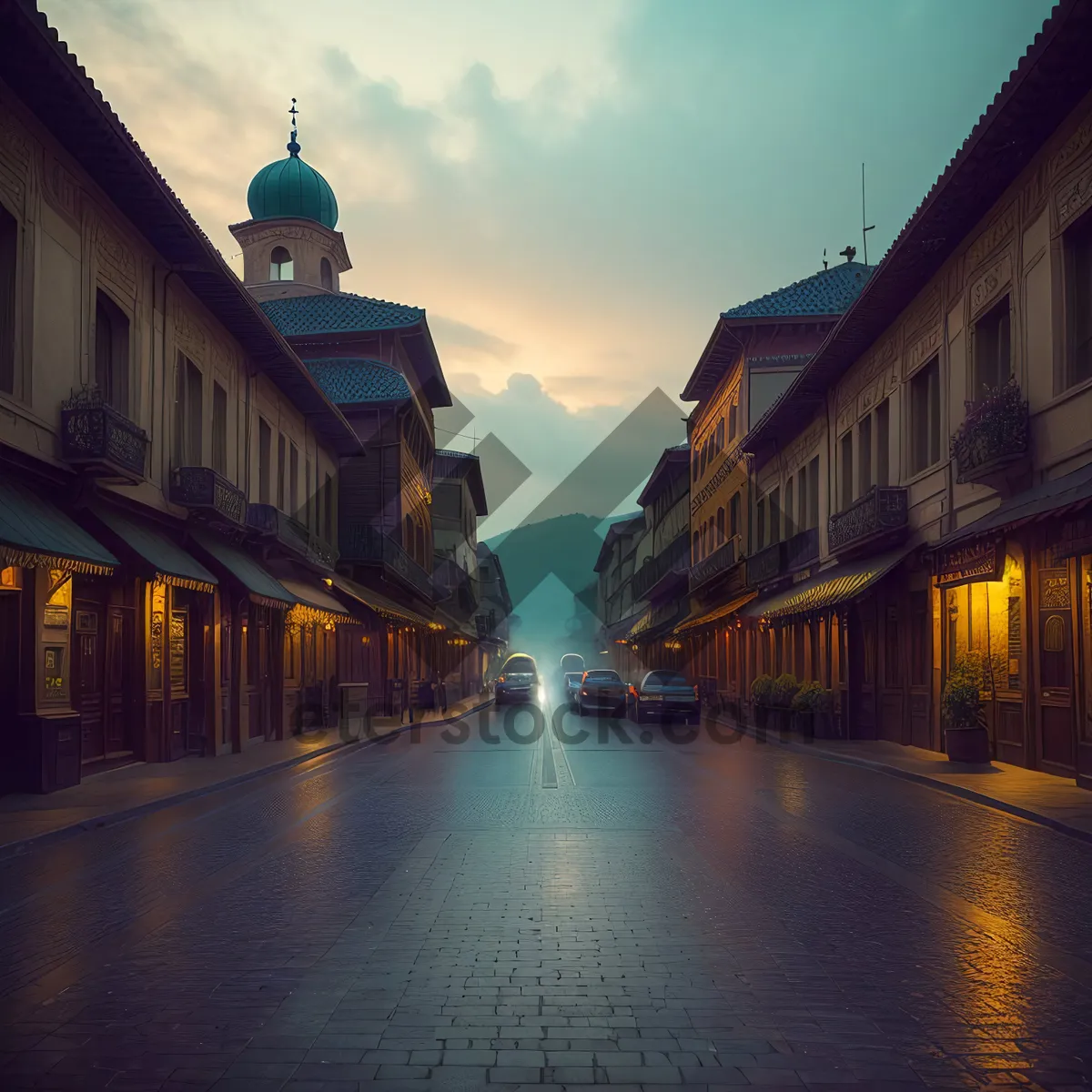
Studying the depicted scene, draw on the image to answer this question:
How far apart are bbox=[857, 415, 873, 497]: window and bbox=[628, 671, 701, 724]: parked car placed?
30.2 ft

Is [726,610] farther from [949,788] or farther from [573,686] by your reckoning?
[949,788]

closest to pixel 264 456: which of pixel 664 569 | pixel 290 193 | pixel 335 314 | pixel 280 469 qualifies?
pixel 280 469

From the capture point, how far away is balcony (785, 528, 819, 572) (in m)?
31.0

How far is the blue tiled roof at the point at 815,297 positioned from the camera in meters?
41.7

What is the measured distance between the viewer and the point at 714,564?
46.5 m

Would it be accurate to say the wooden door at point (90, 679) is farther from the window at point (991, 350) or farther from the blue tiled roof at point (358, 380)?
the blue tiled roof at point (358, 380)

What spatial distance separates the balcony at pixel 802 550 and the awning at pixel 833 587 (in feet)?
1.85

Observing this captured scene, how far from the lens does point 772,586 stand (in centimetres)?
3584

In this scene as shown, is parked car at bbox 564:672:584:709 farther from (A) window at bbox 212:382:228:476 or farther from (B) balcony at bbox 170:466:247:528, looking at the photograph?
(B) balcony at bbox 170:466:247:528

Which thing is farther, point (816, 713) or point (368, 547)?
point (368, 547)

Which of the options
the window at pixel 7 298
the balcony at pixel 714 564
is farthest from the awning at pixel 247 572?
the balcony at pixel 714 564

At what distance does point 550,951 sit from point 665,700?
27826mm

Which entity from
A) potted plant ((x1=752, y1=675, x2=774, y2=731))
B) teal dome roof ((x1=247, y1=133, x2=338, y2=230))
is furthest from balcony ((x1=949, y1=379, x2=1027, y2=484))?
teal dome roof ((x1=247, y1=133, x2=338, y2=230))

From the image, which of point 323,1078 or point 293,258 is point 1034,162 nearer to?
point 323,1078
